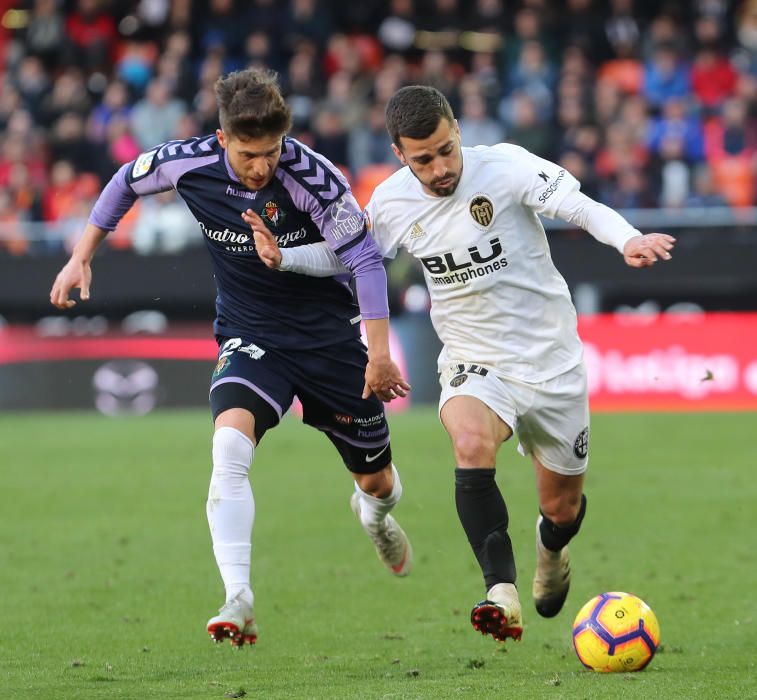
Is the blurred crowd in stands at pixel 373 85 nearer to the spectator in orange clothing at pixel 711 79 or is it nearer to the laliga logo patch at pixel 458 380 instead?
the spectator in orange clothing at pixel 711 79

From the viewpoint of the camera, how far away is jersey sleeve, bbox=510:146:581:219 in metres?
6.30

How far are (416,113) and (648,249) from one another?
1.10m

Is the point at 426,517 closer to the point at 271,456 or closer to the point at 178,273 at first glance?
the point at 271,456

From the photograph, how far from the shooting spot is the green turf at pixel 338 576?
593 centimetres

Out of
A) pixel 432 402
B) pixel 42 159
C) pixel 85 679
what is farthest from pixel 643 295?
pixel 85 679

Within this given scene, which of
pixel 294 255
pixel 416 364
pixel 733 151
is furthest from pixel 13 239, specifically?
pixel 294 255

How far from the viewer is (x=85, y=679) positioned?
5934 millimetres

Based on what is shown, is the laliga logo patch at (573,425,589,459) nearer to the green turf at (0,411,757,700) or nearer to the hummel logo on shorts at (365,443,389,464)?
the green turf at (0,411,757,700)

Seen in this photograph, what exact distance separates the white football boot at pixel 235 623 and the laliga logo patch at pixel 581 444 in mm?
1761

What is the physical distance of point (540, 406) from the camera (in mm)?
6469

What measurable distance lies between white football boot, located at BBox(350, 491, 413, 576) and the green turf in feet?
0.71

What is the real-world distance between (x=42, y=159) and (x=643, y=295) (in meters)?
8.15

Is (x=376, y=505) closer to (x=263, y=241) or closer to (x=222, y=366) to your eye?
(x=222, y=366)

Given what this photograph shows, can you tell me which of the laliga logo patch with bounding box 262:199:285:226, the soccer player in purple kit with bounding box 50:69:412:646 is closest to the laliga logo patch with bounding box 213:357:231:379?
the soccer player in purple kit with bounding box 50:69:412:646
